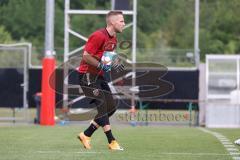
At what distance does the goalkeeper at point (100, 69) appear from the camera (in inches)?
454

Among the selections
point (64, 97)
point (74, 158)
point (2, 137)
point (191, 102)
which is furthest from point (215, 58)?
point (74, 158)

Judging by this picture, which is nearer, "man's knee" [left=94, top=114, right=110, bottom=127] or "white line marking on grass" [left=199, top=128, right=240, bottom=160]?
"white line marking on grass" [left=199, top=128, right=240, bottom=160]

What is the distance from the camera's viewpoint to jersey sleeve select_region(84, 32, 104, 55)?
11.5 metres

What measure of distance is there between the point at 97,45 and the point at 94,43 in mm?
57

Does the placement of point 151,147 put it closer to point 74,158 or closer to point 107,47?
point 107,47

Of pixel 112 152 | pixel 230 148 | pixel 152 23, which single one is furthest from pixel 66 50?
pixel 152 23

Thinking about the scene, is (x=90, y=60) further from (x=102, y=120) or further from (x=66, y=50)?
(x=66, y=50)

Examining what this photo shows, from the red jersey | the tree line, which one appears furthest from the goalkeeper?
the tree line

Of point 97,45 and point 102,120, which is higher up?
point 97,45

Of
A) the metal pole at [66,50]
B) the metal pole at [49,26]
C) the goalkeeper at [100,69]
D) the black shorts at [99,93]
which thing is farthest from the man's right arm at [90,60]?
the metal pole at [66,50]

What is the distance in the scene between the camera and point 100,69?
11.7 meters

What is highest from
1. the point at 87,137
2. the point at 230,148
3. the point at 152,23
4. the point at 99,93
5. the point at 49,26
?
the point at 152,23

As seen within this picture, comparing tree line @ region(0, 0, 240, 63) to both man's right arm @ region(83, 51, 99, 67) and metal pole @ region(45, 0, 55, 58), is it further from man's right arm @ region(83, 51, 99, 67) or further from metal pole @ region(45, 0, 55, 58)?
man's right arm @ region(83, 51, 99, 67)

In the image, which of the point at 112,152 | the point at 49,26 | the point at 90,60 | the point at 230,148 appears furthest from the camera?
the point at 49,26
